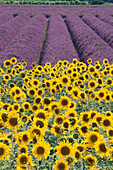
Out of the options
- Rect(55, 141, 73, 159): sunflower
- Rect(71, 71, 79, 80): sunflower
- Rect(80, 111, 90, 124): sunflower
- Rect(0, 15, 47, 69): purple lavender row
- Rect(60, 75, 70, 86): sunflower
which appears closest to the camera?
Rect(55, 141, 73, 159): sunflower

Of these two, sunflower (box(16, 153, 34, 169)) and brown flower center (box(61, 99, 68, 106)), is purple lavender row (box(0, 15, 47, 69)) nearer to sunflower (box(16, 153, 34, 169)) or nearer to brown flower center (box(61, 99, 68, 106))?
brown flower center (box(61, 99, 68, 106))

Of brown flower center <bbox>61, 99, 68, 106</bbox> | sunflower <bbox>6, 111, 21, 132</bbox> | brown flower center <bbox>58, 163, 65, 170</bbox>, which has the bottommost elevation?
brown flower center <bbox>58, 163, 65, 170</bbox>

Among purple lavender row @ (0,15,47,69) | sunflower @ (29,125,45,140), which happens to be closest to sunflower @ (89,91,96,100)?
sunflower @ (29,125,45,140)

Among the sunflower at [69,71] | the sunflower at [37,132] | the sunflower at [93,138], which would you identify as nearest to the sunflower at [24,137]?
the sunflower at [37,132]

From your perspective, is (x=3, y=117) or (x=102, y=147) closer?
(x=102, y=147)

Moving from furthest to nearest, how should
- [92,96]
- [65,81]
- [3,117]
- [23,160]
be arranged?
[65,81] → [92,96] → [3,117] → [23,160]

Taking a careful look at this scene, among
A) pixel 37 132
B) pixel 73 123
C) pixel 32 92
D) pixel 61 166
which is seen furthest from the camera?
pixel 32 92

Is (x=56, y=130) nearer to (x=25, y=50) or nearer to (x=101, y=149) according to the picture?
(x=101, y=149)

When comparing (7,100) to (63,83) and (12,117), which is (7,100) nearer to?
(63,83)

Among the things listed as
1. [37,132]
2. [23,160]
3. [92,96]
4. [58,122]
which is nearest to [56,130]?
[58,122]

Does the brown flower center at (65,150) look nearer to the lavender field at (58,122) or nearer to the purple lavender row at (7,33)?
the lavender field at (58,122)

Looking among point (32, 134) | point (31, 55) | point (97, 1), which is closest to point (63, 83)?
point (32, 134)

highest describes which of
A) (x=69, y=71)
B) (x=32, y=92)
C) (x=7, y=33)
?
(x=7, y=33)
